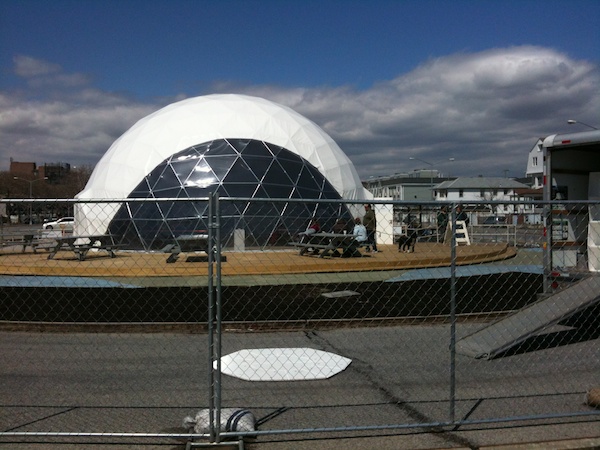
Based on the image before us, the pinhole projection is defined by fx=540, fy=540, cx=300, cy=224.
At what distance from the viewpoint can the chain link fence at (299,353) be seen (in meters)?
4.59

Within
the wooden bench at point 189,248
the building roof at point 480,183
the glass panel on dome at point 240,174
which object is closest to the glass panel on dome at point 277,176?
the glass panel on dome at point 240,174

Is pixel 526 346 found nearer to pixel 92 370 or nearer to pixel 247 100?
pixel 92 370

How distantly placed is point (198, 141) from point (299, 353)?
18.9 meters

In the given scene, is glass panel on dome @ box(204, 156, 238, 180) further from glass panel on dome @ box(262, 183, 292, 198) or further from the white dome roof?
glass panel on dome @ box(262, 183, 292, 198)

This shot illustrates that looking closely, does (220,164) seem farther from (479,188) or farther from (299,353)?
(479,188)

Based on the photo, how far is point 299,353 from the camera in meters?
6.95

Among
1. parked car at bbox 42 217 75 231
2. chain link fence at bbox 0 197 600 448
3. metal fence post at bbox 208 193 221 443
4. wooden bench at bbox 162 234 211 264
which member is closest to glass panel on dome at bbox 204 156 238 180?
wooden bench at bbox 162 234 211 264

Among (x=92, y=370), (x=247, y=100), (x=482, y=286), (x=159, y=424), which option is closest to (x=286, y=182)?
(x=247, y=100)

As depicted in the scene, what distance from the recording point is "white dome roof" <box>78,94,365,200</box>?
965 inches

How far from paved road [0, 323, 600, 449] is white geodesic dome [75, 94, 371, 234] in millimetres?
17056

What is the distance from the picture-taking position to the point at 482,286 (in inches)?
481

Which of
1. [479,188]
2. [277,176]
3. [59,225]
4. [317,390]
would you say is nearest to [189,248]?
[277,176]

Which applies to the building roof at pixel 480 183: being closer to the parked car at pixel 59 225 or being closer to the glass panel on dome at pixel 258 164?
the parked car at pixel 59 225

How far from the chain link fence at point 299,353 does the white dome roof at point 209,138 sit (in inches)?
454
